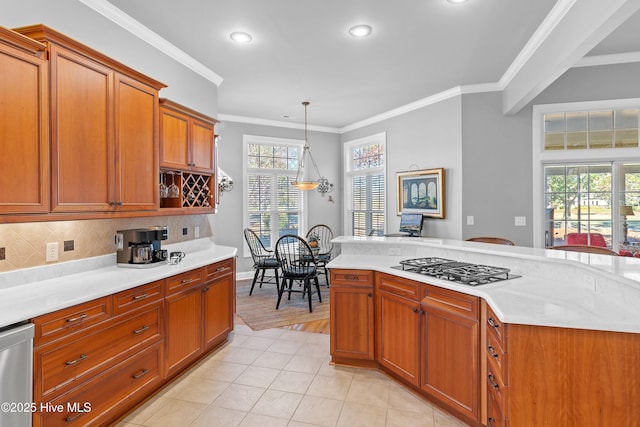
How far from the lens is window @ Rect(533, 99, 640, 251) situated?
3967 millimetres

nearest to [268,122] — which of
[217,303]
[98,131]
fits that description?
[217,303]

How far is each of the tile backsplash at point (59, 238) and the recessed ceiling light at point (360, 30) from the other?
254cm

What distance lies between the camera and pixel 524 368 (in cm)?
162

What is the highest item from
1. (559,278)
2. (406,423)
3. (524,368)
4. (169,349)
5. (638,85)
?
(638,85)

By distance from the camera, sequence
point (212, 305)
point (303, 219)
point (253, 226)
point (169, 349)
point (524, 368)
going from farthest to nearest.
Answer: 1. point (303, 219)
2. point (253, 226)
3. point (212, 305)
4. point (169, 349)
5. point (524, 368)

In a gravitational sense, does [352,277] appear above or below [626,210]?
below

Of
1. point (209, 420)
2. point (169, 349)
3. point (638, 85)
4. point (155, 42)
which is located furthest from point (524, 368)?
point (638, 85)

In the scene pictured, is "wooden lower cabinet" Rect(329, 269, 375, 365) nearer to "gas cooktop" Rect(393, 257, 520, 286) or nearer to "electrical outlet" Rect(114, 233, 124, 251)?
"gas cooktop" Rect(393, 257, 520, 286)

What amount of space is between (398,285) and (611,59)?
376 centimetres

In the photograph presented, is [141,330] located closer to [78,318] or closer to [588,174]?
[78,318]

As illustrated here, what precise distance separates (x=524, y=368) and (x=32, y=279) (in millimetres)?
2884

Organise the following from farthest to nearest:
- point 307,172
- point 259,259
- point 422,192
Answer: point 307,172
point 259,259
point 422,192

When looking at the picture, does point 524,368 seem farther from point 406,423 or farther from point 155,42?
point 155,42

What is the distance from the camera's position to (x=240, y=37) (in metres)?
3.26
